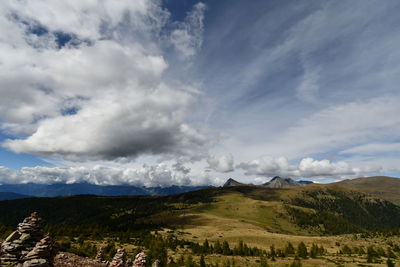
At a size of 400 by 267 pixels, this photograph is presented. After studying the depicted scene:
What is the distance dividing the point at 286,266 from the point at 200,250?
1699 inches

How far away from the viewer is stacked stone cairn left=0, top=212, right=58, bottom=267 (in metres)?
8.75

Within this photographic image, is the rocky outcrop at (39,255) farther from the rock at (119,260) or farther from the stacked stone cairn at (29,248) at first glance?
the rock at (119,260)

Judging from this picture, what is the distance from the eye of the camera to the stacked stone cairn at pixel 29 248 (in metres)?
8.75

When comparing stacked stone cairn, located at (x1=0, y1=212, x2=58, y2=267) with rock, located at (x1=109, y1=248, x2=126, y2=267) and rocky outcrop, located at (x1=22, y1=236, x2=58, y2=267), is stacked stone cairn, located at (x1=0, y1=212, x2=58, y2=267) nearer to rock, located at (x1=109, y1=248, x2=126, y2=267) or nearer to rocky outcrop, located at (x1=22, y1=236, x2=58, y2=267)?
rocky outcrop, located at (x1=22, y1=236, x2=58, y2=267)

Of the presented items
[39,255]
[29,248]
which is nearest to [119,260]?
[29,248]

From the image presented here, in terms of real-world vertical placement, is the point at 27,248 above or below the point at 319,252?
above

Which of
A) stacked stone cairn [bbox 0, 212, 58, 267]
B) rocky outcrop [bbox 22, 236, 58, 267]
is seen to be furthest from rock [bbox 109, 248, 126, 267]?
rocky outcrop [bbox 22, 236, 58, 267]

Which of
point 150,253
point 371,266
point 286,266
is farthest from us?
point 150,253

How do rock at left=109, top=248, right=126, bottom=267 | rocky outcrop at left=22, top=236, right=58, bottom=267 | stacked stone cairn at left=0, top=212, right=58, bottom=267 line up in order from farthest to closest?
rock at left=109, top=248, right=126, bottom=267 → stacked stone cairn at left=0, top=212, right=58, bottom=267 → rocky outcrop at left=22, top=236, right=58, bottom=267

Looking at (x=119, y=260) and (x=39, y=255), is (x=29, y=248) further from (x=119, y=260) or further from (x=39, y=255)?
(x=119, y=260)

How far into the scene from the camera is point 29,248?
950cm

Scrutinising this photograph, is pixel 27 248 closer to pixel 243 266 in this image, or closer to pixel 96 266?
pixel 96 266

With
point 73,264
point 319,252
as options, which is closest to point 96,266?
point 73,264

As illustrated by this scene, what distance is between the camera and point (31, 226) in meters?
9.85
